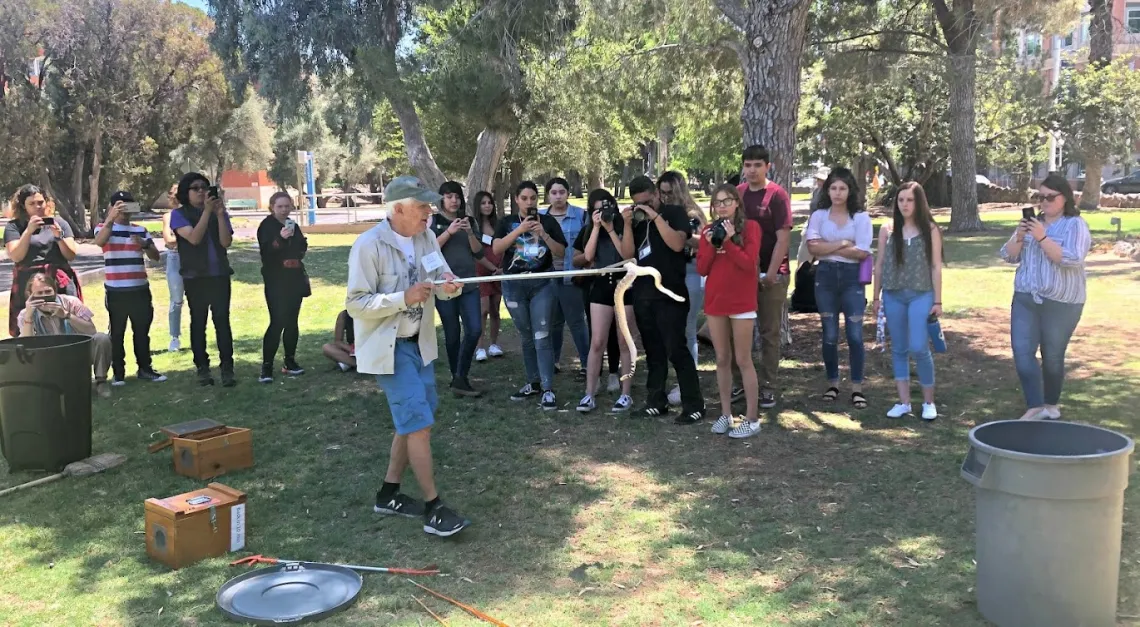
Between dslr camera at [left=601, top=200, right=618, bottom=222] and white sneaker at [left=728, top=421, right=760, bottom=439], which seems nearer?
white sneaker at [left=728, top=421, right=760, bottom=439]

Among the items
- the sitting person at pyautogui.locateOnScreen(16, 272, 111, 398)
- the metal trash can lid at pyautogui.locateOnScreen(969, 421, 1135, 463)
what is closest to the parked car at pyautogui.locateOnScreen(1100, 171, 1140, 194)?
the metal trash can lid at pyautogui.locateOnScreen(969, 421, 1135, 463)

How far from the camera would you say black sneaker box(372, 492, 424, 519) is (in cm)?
454

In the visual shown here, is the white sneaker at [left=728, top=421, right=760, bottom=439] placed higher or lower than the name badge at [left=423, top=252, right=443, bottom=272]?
lower

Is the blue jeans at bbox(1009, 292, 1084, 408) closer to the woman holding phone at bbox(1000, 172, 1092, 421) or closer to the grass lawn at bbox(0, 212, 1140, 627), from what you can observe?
the woman holding phone at bbox(1000, 172, 1092, 421)

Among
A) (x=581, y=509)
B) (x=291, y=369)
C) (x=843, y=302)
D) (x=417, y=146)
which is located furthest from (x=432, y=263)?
(x=417, y=146)

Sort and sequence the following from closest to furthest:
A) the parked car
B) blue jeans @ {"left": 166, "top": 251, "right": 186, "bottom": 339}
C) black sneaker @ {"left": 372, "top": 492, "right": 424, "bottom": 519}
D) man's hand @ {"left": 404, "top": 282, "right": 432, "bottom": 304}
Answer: man's hand @ {"left": 404, "top": 282, "right": 432, "bottom": 304} < black sneaker @ {"left": 372, "top": 492, "right": 424, "bottom": 519} < blue jeans @ {"left": 166, "top": 251, "right": 186, "bottom": 339} < the parked car

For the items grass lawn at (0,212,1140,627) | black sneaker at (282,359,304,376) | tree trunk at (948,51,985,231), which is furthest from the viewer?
tree trunk at (948,51,985,231)

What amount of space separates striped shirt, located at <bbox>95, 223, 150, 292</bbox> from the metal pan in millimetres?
4336

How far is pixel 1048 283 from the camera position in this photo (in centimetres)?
538

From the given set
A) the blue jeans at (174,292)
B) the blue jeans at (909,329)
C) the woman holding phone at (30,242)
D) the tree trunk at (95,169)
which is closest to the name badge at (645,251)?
the blue jeans at (909,329)

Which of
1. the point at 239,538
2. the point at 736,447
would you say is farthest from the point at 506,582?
the point at 736,447

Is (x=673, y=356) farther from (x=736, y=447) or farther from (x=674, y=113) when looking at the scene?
(x=674, y=113)

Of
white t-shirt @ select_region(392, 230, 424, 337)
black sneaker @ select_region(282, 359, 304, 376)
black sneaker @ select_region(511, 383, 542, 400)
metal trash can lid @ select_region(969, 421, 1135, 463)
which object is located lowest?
black sneaker @ select_region(511, 383, 542, 400)

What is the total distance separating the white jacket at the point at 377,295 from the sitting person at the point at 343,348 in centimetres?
390
